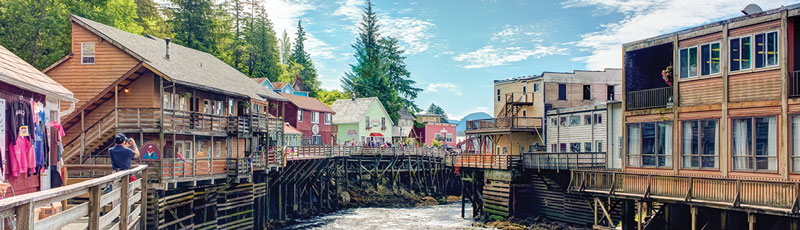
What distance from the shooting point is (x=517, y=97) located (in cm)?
4656

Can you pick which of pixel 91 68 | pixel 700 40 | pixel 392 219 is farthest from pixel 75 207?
pixel 392 219

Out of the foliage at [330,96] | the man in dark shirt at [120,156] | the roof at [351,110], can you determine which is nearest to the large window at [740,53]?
the man in dark shirt at [120,156]

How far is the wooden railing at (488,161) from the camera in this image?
3569cm

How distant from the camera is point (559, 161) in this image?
106ft

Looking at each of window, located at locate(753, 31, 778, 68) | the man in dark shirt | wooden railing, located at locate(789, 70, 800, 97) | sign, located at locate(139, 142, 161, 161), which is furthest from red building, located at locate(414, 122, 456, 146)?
the man in dark shirt

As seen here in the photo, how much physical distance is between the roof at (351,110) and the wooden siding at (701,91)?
49.4 m

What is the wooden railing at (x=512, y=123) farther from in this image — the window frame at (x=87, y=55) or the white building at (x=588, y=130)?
the window frame at (x=87, y=55)

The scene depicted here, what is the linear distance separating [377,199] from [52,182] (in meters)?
39.6

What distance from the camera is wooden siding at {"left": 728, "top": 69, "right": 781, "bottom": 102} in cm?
2020

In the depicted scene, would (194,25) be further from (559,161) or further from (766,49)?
(766,49)

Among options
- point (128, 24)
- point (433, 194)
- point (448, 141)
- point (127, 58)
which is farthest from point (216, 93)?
point (448, 141)

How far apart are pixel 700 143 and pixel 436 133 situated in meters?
63.9

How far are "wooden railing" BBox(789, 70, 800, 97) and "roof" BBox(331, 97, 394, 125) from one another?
2103 inches

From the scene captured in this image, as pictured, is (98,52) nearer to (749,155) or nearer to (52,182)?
(52,182)
